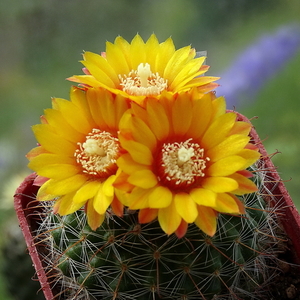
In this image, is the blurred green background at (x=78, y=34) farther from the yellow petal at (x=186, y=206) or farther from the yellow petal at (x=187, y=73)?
the yellow petal at (x=186, y=206)

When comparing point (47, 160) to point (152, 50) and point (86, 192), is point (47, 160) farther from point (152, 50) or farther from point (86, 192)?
point (152, 50)

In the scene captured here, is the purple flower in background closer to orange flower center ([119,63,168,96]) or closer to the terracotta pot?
the terracotta pot

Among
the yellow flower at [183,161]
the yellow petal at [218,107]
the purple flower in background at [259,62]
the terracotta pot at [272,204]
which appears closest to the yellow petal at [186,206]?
the yellow flower at [183,161]

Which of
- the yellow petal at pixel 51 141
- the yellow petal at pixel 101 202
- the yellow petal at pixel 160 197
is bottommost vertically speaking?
the yellow petal at pixel 160 197

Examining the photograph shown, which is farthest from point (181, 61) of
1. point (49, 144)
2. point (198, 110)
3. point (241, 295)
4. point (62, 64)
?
point (62, 64)

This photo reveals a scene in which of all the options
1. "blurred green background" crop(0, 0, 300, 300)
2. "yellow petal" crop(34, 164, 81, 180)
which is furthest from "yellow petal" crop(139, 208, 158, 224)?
"blurred green background" crop(0, 0, 300, 300)

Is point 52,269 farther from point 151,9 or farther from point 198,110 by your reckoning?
point 151,9

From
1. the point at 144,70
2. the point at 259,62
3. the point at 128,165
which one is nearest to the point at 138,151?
the point at 128,165
